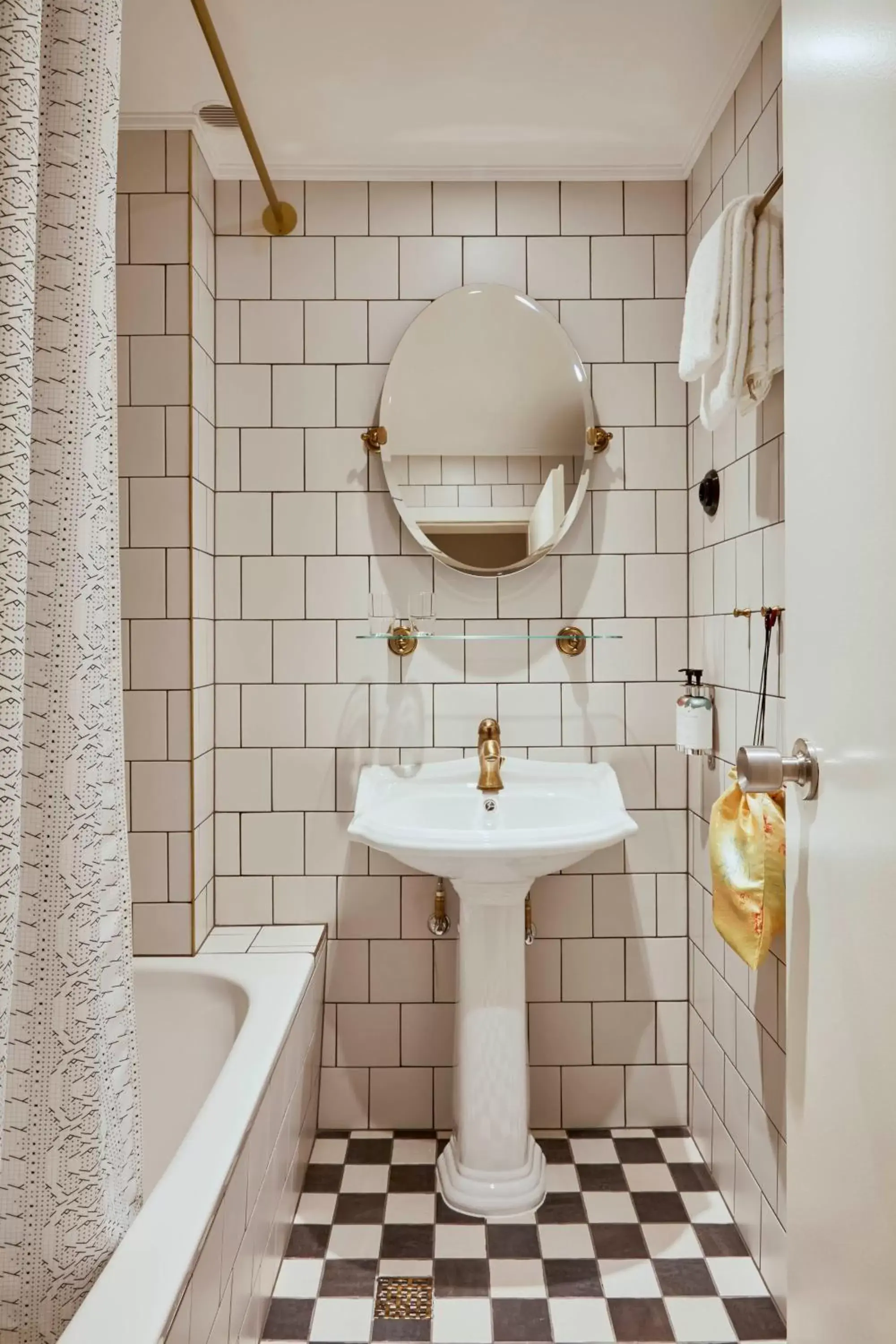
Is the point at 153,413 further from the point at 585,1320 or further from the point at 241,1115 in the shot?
the point at 585,1320

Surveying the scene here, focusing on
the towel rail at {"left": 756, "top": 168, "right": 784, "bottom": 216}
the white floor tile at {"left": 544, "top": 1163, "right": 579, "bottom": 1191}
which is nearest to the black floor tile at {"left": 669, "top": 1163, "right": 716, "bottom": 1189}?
the white floor tile at {"left": 544, "top": 1163, "right": 579, "bottom": 1191}

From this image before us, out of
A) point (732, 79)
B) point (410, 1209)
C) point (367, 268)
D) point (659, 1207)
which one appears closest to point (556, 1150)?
point (659, 1207)

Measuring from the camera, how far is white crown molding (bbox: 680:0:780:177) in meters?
1.68

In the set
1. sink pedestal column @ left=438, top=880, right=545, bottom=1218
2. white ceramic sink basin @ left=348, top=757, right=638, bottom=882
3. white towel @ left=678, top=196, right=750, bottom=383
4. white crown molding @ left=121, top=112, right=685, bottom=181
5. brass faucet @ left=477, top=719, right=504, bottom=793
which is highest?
white crown molding @ left=121, top=112, right=685, bottom=181

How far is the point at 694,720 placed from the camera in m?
1.94

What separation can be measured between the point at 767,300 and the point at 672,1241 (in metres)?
1.77

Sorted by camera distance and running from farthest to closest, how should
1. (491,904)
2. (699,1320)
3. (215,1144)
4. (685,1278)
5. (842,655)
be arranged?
(491,904) < (685,1278) < (699,1320) < (215,1144) < (842,655)

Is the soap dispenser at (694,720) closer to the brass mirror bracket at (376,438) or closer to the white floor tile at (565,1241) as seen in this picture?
the brass mirror bracket at (376,438)

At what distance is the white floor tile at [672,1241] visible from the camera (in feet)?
5.78

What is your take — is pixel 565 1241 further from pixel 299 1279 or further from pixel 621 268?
pixel 621 268

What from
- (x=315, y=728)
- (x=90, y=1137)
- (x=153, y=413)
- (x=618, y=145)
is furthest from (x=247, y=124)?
(x=90, y=1137)

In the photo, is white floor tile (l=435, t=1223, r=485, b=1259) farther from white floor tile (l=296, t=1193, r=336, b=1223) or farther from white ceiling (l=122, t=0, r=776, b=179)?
white ceiling (l=122, t=0, r=776, b=179)

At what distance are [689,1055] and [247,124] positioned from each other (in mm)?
2298

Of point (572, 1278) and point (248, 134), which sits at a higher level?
point (248, 134)
